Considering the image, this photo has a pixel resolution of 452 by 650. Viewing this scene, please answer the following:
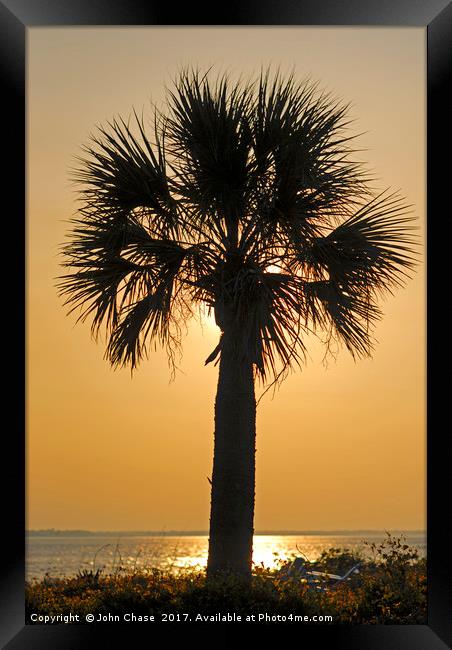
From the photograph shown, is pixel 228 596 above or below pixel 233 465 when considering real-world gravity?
below

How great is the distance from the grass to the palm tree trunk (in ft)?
1.30

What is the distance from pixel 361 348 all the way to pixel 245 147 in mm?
2878

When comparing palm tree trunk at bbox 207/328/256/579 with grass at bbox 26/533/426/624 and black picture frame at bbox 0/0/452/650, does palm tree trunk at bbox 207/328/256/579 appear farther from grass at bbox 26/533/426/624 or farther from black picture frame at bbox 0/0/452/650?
black picture frame at bbox 0/0/452/650

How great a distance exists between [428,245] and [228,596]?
467cm

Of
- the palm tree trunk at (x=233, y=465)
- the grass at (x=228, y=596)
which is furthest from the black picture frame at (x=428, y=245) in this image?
the palm tree trunk at (x=233, y=465)

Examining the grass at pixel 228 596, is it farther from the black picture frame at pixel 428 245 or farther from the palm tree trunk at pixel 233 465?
the black picture frame at pixel 428 245

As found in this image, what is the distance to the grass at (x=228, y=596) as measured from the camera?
30.9ft

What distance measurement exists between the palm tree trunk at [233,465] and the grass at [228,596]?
398 mm

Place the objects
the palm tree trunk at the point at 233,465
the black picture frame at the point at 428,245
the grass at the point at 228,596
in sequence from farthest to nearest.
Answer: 1. the palm tree trunk at the point at 233,465
2. the grass at the point at 228,596
3. the black picture frame at the point at 428,245

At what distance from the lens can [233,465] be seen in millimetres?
10719

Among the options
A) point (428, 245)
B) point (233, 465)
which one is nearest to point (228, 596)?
point (233, 465)

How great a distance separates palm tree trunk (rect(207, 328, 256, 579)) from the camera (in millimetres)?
10516

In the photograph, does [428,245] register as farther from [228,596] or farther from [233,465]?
[228,596]

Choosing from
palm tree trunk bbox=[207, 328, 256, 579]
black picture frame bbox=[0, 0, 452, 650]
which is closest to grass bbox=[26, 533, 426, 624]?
palm tree trunk bbox=[207, 328, 256, 579]
